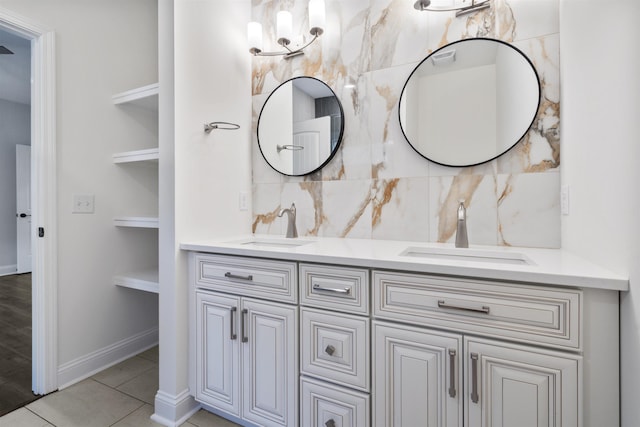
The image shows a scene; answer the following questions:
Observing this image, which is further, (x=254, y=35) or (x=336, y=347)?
(x=254, y=35)

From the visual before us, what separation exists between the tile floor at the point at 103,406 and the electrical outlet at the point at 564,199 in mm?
1842

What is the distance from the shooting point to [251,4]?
218cm

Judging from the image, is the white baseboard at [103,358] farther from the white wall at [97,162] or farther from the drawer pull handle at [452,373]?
the drawer pull handle at [452,373]

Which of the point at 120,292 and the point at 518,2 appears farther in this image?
the point at 120,292

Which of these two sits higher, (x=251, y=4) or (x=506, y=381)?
(x=251, y=4)

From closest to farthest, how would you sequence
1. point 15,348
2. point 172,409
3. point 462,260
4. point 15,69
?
1. point 462,260
2. point 172,409
3. point 15,348
4. point 15,69

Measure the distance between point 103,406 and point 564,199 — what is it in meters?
2.50

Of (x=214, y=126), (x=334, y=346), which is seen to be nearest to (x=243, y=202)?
(x=214, y=126)

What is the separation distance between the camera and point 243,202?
2096 mm

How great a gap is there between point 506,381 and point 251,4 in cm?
254

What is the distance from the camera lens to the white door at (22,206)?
15.5 ft

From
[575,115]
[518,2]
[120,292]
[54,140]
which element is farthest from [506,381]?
[54,140]

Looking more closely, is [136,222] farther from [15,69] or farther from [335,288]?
[15,69]

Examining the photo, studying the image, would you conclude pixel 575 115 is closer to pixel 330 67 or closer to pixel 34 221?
pixel 330 67
